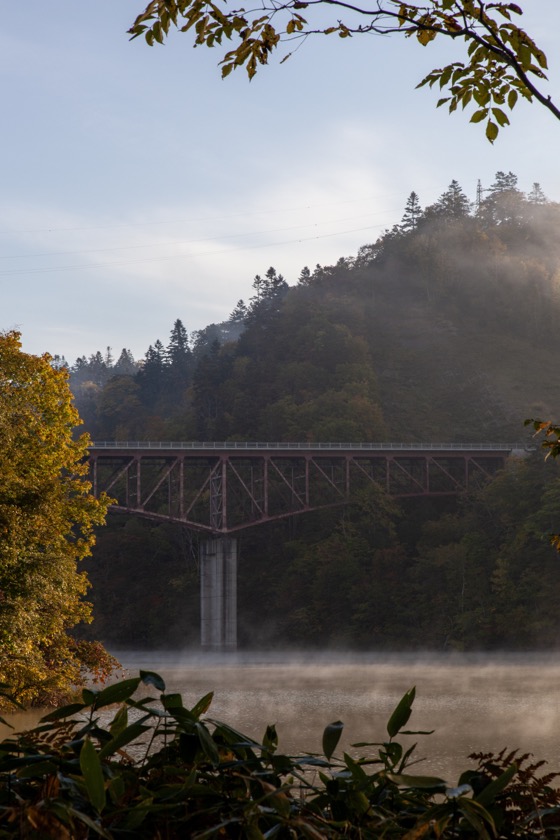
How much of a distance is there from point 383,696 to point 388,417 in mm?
49893

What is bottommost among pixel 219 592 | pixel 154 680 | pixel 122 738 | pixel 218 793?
pixel 219 592

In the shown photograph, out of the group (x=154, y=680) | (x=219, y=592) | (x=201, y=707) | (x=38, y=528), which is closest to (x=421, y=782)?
(x=201, y=707)

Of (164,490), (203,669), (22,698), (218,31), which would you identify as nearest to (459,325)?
(164,490)

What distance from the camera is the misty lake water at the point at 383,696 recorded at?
33.2 metres

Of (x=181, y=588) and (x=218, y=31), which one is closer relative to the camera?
(x=218, y=31)

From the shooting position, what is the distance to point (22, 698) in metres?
25.9

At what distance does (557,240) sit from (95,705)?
147391 mm

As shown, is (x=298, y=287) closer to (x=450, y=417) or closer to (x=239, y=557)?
(x=450, y=417)

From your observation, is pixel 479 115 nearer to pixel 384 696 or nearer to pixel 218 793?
pixel 218 793

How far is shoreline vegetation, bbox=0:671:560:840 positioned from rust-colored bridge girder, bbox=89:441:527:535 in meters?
63.8

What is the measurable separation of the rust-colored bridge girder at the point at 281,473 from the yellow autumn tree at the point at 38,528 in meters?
36.1

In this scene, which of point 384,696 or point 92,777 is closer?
point 92,777

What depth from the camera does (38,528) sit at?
2628cm

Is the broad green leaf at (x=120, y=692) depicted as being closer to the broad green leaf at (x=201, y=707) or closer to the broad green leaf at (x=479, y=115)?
the broad green leaf at (x=201, y=707)
